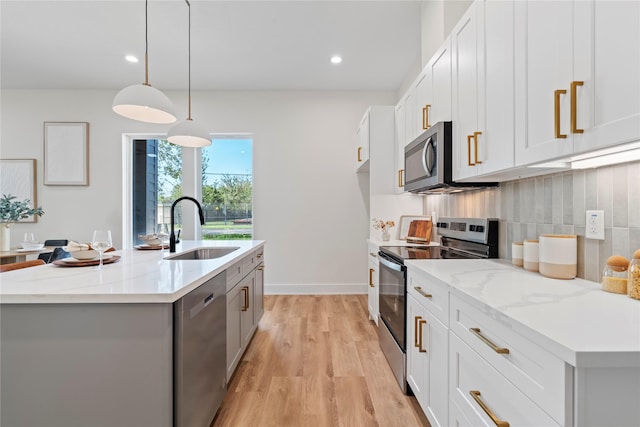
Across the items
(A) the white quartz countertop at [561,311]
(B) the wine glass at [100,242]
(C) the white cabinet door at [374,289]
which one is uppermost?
(B) the wine glass at [100,242]

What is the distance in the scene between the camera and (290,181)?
4.46 metres

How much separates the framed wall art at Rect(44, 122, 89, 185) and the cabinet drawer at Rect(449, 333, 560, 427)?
16.9 ft

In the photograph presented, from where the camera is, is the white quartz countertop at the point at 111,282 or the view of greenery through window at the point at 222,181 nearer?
the white quartz countertop at the point at 111,282

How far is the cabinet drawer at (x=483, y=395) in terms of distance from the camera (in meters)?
0.84

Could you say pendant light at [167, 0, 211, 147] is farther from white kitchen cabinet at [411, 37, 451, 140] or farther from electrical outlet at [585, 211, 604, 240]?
electrical outlet at [585, 211, 604, 240]

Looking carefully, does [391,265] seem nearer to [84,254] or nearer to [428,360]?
[428,360]

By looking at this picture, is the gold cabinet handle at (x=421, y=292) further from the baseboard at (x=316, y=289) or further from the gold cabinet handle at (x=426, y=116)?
the baseboard at (x=316, y=289)

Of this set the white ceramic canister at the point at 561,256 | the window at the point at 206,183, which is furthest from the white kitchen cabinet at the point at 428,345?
the window at the point at 206,183

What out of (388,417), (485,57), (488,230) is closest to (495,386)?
(388,417)

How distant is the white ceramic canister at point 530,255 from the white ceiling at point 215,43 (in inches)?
88.3

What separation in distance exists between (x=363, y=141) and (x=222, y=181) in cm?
216

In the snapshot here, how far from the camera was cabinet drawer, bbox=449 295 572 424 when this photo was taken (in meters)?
0.72

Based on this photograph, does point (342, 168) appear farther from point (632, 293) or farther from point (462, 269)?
point (632, 293)

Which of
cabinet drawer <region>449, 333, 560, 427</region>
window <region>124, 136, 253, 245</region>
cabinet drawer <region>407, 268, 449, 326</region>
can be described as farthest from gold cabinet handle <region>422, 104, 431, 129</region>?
window <region>124, 136, 253, 245</region>
